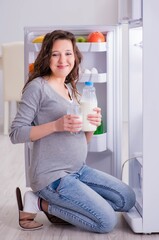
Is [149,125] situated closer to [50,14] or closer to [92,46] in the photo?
[92,46]

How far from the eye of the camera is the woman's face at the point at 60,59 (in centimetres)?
251

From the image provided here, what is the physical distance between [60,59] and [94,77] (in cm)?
45

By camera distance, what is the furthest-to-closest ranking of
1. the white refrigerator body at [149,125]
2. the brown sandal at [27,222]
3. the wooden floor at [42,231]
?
the brown sandal at [27,222] < the wooden floor at [42,231] < the white refrigerator body at [149,125]

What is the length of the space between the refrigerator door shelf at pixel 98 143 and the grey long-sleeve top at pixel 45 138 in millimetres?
467

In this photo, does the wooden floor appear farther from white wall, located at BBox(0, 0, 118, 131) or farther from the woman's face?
white wall, located at BBox(0, 0, 118, 131)

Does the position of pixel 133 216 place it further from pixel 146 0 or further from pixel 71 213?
pixel 146 0

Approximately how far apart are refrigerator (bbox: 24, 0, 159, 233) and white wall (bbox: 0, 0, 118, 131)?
365 cm

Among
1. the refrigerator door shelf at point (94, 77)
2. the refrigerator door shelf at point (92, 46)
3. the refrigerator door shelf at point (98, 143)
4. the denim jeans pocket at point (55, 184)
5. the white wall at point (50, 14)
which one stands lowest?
the denim jeans pocket at point (55, 184)

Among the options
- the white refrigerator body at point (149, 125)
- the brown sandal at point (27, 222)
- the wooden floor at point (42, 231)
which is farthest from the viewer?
the brown sandal at point (27, 222)

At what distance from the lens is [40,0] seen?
6.68m

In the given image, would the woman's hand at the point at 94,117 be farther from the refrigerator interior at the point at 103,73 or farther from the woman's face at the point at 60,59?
the refrigerator interior at the point at 103,73

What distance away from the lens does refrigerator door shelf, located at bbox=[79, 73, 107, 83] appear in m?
2.93

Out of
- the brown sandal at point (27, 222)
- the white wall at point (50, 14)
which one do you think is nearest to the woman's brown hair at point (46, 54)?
the brown sandal at point (27, 222)

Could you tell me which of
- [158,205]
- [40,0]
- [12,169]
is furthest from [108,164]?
[40,0]
